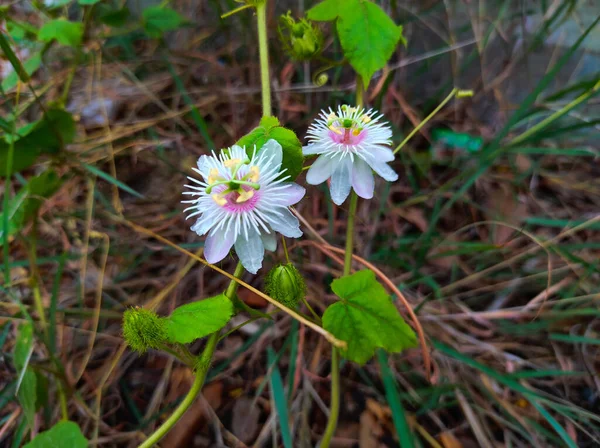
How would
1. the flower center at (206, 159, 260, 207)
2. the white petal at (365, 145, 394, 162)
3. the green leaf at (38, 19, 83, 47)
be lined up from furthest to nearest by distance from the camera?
1. the green leaf at (38, 19, 83, 47)
2. the white petal at (365, 145, 394, 162)
3. the flower center at (206, 159, 260, 207)

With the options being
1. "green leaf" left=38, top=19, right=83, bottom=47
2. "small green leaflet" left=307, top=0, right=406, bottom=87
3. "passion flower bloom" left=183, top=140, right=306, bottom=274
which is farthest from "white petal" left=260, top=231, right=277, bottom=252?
"green leaf" left=38, top=19, right=83, bottom=47

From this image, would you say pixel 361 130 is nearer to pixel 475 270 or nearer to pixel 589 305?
pixel 475 270

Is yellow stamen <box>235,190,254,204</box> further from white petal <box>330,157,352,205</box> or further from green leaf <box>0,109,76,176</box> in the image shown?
green leaf <box>0,109,76,176</box>

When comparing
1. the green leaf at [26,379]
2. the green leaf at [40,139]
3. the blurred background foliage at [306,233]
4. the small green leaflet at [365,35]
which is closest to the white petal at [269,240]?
the blurred background foliage at [306,233]

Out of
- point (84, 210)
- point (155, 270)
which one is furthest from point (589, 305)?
point (84, 210)

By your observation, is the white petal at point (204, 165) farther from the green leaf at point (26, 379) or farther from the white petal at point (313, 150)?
the green leaf at point (26, 379)

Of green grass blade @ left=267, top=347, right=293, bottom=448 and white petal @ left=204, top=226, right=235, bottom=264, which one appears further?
green grass blade @ left=267, top=347, right=293, bottom=448

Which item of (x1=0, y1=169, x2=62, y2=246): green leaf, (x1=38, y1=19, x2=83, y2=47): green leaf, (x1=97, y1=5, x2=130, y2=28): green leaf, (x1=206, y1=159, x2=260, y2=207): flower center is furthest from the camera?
(x1=97, y1=5, x2=130, y2=28): green leaf
